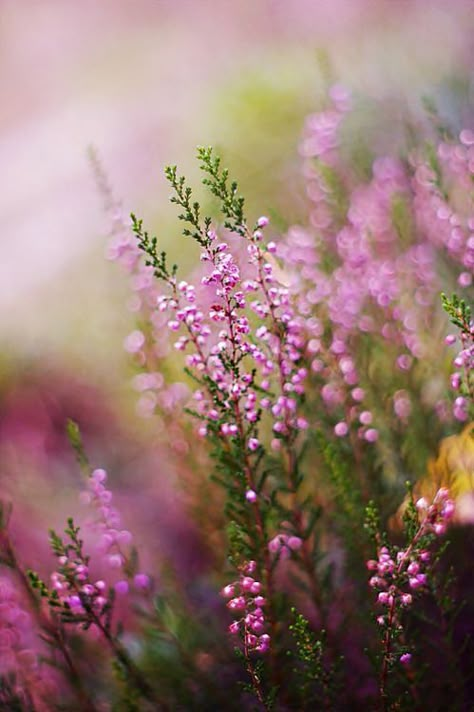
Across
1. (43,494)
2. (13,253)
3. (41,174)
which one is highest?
(41,174)

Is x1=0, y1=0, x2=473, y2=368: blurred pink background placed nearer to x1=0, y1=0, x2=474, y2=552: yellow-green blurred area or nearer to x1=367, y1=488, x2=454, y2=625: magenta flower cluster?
x1=0, y1=0, x2=474, y2=552: yellow-green blurred area

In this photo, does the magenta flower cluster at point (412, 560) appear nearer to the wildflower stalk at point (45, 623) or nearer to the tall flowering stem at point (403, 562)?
the tall flowering stem at point (403, 562)

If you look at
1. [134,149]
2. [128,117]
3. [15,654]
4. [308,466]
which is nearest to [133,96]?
[128,117]

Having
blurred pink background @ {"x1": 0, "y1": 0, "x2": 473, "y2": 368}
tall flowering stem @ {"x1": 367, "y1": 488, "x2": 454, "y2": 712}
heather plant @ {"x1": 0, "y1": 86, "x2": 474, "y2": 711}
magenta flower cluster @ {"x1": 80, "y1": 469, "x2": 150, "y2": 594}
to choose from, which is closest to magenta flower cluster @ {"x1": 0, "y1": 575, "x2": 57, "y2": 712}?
heather plant @ {"x1": 0, "y1": 86, "x2": 474, "y2": 711}

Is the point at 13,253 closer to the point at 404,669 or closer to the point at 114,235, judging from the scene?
the point at 114,235

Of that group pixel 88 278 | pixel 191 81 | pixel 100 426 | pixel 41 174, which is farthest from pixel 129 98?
pixel 100 426

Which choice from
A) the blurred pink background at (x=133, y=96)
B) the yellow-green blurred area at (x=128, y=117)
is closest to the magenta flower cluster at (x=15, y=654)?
the yellow-green blurred area at (x=128, y=117)
